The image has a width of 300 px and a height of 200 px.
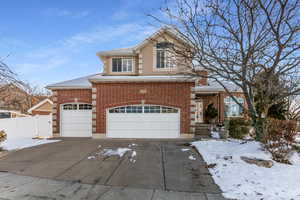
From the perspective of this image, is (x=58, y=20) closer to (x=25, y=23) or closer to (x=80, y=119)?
(x=25, y=23)

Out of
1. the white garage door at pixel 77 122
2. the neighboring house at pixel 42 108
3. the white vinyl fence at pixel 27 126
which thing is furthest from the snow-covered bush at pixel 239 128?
the neighboring house at pixel 42 108

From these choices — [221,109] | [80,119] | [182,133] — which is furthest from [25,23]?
[221,109]

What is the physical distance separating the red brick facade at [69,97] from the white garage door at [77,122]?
38 centimetres

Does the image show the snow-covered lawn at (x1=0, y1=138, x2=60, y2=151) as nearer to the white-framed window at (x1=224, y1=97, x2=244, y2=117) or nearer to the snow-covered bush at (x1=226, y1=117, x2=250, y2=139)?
the snow-covered bush at (x1=226, y1=117, x2=250, y2=139)

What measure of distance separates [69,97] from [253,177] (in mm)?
11402

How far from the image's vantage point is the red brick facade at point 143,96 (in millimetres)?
10047

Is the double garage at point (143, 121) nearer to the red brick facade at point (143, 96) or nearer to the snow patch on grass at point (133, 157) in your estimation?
the red brick facade at point (143, 96)

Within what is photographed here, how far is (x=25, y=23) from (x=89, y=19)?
4301mm

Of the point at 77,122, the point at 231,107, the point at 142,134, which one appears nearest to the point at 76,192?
the point at 142,134

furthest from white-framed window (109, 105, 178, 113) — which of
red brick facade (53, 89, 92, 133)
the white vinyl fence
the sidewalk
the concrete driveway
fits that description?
the white vinyl fence

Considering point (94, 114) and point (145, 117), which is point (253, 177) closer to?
point (145, 117)

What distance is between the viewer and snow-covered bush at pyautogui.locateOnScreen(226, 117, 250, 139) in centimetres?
959

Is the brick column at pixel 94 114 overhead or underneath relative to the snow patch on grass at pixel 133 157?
overhead

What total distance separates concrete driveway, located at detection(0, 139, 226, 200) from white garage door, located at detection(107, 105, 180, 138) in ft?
9.80
